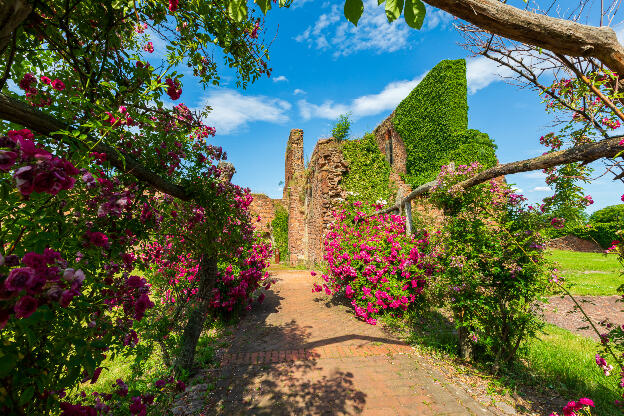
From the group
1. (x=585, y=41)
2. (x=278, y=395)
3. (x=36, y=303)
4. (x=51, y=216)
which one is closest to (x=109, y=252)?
(x=51, y=216)

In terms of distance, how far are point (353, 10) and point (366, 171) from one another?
8478 mm

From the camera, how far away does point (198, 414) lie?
2.70 m

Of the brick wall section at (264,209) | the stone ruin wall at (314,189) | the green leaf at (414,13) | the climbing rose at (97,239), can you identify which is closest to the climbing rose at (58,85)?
the climbing rose at (97,239)

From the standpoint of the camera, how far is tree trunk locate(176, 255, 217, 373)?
3447mm

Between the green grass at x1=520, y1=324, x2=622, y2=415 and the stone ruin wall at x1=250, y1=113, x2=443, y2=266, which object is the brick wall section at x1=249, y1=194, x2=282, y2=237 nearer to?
the stone ruin wall at x1=250, y1=113, x2=443, y2=266

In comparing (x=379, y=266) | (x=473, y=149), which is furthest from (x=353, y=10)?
(x=473, y=149)

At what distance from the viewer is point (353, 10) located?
3.97 ft

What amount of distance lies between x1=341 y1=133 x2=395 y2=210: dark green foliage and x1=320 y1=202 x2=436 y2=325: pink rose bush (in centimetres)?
315

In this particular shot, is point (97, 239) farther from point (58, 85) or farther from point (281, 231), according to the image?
point (281, 231)

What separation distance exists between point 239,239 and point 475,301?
342cm

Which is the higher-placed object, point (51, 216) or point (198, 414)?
point (51, 216)

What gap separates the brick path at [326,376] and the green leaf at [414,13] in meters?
3.48

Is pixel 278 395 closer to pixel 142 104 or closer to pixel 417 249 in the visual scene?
pixel 142 104

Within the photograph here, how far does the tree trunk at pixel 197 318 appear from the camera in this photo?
345 centimetres
